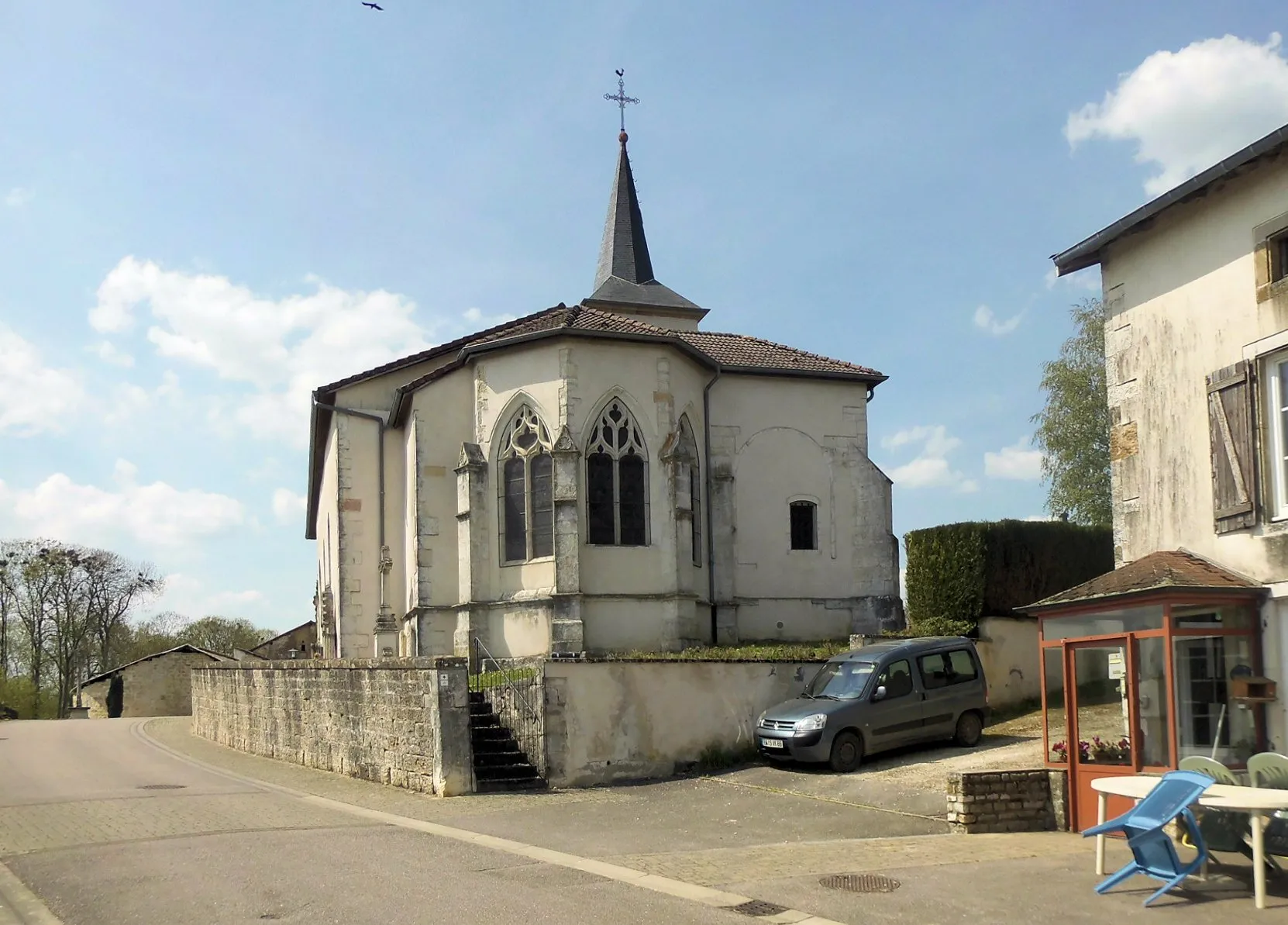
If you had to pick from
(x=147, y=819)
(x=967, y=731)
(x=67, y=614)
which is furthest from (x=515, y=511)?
(x=67, y=614)

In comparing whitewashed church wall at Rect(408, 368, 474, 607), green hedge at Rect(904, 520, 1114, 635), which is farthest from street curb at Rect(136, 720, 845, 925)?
green hedge at Rect(904, 520, 1114, 635)

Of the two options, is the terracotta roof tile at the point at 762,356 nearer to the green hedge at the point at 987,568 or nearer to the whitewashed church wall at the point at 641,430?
the whitewashed church wall at the point at 641,430

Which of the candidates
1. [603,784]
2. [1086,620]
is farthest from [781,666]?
[1086,620]

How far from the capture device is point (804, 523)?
1086 inches

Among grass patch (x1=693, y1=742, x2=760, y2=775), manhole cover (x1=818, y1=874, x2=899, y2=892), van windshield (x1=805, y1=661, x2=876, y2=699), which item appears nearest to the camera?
manhole cover (x1=818, y1=874, x2=899, y2=892)

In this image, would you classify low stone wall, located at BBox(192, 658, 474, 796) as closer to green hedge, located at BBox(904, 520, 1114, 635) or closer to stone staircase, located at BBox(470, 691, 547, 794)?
stone staircase, located at BBox(470, 691, 547, 794)

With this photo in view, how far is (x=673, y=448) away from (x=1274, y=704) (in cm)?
1428

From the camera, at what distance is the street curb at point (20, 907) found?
337 inches

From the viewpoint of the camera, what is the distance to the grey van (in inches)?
643

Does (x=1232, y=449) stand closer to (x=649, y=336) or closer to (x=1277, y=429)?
(x=1277, y=429)

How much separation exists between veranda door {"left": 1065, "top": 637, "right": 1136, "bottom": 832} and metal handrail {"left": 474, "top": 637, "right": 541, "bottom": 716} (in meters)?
7.60

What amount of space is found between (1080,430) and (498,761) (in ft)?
79.7

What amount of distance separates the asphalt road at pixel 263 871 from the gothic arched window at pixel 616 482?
867cm

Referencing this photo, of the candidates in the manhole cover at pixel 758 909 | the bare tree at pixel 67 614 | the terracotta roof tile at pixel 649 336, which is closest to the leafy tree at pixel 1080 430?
the terracotta roof tile at pixel 649 336
